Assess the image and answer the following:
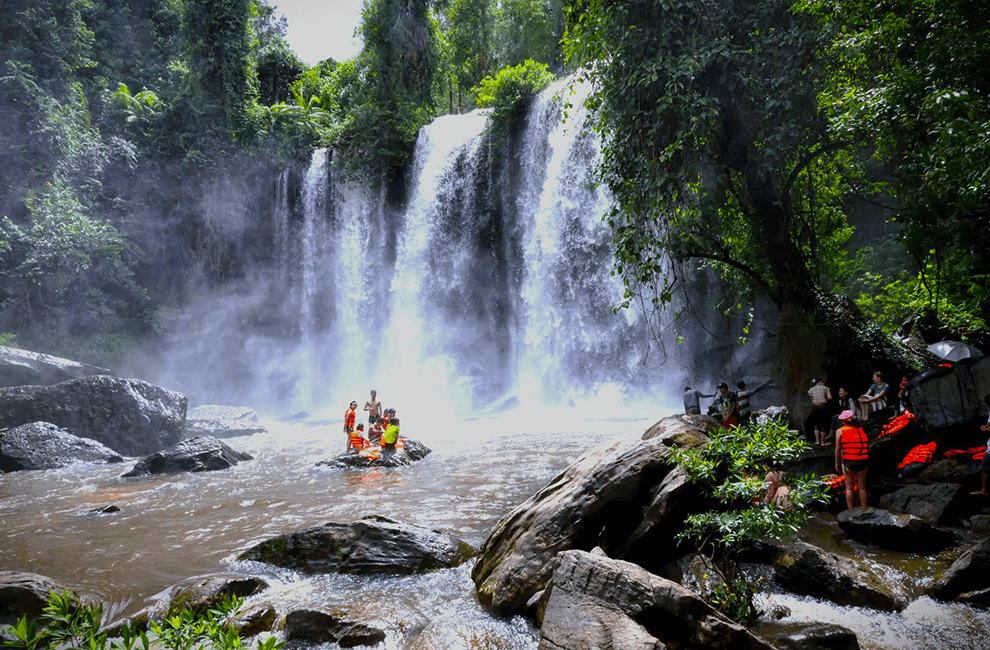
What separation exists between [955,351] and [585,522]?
8.00 metres

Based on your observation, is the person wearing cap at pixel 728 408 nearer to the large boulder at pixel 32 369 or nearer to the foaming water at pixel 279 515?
the foaming water at pixel 279 515

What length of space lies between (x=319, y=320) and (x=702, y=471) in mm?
23654

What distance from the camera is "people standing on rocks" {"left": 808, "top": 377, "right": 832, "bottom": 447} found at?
9.82 meters

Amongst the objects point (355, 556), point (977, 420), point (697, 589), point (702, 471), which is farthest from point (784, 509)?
point (977, 420)

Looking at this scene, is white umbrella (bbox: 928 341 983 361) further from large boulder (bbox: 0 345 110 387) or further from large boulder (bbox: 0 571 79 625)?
large boulder (bbox: 0 345 110 387)

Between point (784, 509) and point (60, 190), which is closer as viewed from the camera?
point (784, 509)

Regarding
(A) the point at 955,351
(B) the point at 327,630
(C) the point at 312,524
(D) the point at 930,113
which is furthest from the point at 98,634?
(A) the point at 955,351

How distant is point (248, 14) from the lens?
2589 centimetres

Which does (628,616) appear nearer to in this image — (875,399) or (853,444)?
(853,444)

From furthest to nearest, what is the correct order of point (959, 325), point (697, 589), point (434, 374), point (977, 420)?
point (434, 374)
point (959, 325)
point (977, 420)
point (697, 589)

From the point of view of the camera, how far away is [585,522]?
490 centimetres

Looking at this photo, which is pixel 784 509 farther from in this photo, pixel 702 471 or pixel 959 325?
pixel 959 325

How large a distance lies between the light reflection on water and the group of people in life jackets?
0.78m

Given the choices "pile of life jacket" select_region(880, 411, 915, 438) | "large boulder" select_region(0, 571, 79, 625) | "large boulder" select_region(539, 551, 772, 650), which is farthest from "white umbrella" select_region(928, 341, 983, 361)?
"large boulder" select_region(0, 571, 79, 625)
